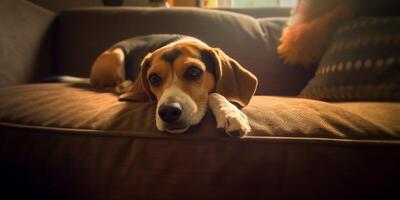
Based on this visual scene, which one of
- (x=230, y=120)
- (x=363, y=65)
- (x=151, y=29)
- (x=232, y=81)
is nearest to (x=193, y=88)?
(x=232, y=81)

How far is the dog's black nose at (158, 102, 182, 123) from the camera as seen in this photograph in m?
1.06

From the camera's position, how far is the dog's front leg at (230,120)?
976 mm

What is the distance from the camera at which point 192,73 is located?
137 centimetres

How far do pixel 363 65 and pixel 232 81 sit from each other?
65cm

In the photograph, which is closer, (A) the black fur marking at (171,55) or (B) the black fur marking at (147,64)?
(A) the black fur marking at (171,55)

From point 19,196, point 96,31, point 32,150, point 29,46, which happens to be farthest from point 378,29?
point 29,46

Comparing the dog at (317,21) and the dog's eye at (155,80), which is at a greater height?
the dog at (317,21)

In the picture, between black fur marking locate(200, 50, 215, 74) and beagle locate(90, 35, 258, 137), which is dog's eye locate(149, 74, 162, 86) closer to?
beagle locate(90, 35, 258, 137)

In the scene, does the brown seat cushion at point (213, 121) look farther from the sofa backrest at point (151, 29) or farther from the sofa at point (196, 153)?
the sofa backrest at point (151, 29)

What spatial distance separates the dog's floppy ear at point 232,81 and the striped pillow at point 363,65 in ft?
1.45

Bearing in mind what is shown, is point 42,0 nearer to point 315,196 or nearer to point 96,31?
point 96,31

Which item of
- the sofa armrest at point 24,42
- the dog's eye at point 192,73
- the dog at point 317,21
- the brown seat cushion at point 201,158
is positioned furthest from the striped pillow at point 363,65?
the sofa armrest at point 24,42

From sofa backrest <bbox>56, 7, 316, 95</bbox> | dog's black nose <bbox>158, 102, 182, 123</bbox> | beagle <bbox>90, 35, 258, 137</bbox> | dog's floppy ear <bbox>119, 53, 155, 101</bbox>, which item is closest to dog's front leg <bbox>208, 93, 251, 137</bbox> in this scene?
beagle <bbox>90, 35, 258, 137</bbox>

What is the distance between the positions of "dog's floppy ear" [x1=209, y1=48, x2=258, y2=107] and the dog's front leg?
168 millimetres
